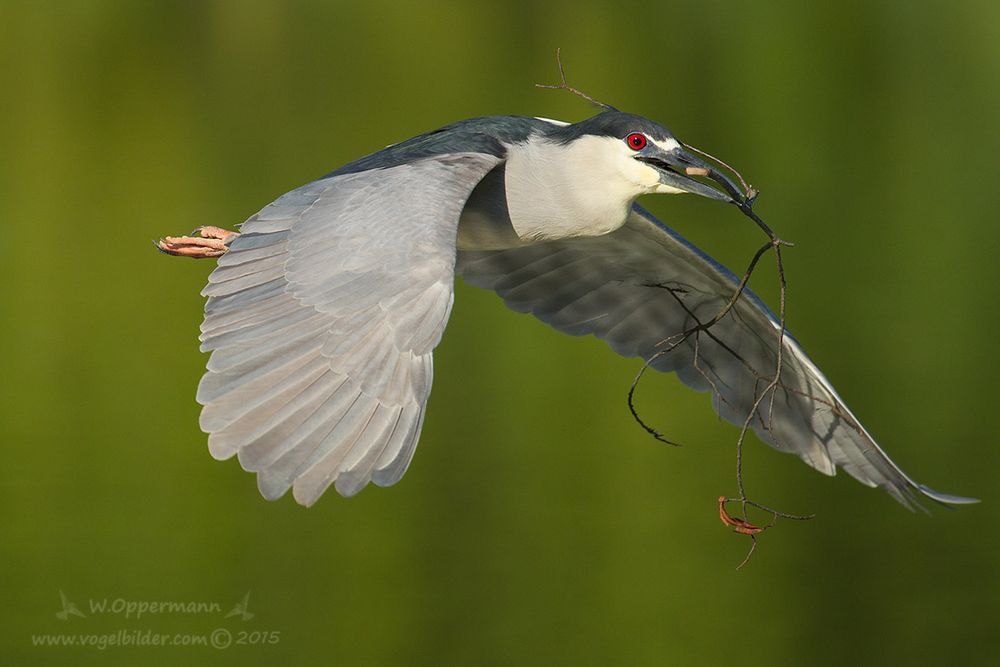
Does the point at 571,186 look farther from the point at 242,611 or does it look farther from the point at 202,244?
the point at 242,611

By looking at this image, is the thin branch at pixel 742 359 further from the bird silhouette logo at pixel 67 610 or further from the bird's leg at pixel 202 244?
the bird silhouette logo at pixel 67 610

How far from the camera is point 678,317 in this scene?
6.29 m

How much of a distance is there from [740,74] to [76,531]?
7748mm

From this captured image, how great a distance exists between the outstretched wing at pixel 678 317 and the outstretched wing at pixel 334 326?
124 centimetres

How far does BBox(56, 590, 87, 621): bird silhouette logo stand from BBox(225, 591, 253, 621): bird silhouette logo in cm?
70

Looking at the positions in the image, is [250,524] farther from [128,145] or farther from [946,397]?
[128,145]

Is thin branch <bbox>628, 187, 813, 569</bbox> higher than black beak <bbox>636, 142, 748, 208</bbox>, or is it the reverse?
black beak <bbox>636, 142, 748, 208</bbox>

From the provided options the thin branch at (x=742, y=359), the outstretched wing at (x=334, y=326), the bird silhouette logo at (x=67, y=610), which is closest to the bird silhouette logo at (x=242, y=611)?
the bird silhouette logo at (x=67, y=610)

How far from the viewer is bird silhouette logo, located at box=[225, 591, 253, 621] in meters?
7.17

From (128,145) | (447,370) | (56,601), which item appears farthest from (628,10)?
(56,601)

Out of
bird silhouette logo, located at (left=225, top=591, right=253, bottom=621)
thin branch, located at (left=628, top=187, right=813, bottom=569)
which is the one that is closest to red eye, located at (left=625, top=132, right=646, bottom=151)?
thin branch, located at (left=628, top=187, right=813, bottom=569)

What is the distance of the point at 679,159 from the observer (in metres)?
5.36

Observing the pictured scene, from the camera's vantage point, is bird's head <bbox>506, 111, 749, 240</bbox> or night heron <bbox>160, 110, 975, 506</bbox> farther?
bird's head <bbox>506, 111, 749, 240</bbox>

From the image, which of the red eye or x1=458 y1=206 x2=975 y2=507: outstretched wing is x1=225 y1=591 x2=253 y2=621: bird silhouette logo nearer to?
x1=458 y1=206 x2=975 y2=507: outstretched wing
